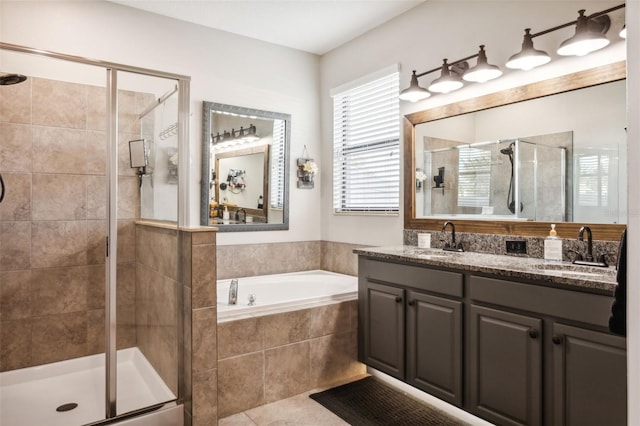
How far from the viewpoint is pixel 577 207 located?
2283 millimetres

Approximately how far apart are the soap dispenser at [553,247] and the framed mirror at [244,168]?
92.1 inches

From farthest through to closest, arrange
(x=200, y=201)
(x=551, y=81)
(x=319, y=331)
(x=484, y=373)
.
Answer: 1. (x=200, y=201)
2. (x=319, y=331)
3. (x=551, y=81)
4. (x=484, y=373)

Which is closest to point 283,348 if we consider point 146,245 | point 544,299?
point 146,245

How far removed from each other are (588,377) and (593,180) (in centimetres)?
104

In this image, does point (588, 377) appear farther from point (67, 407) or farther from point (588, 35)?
point (67, 407)

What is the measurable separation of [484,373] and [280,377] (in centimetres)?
125

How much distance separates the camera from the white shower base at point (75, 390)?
7.25 ft

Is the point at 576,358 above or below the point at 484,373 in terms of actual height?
above

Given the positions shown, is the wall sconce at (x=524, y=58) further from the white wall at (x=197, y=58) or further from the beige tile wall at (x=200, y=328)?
the beige tile wall at (x=200, y=328)

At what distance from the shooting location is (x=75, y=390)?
8.05 feet

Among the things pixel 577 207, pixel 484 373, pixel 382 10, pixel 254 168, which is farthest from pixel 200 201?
pixel 577 207

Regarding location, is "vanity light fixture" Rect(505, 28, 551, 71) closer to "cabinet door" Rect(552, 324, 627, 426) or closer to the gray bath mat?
"cabinet door" Rect(552, 324, 627, 426)

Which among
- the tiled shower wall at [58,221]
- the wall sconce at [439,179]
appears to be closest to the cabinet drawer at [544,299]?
the wall sconce at [439,179]

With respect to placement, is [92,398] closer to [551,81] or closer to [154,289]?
[154,289]
